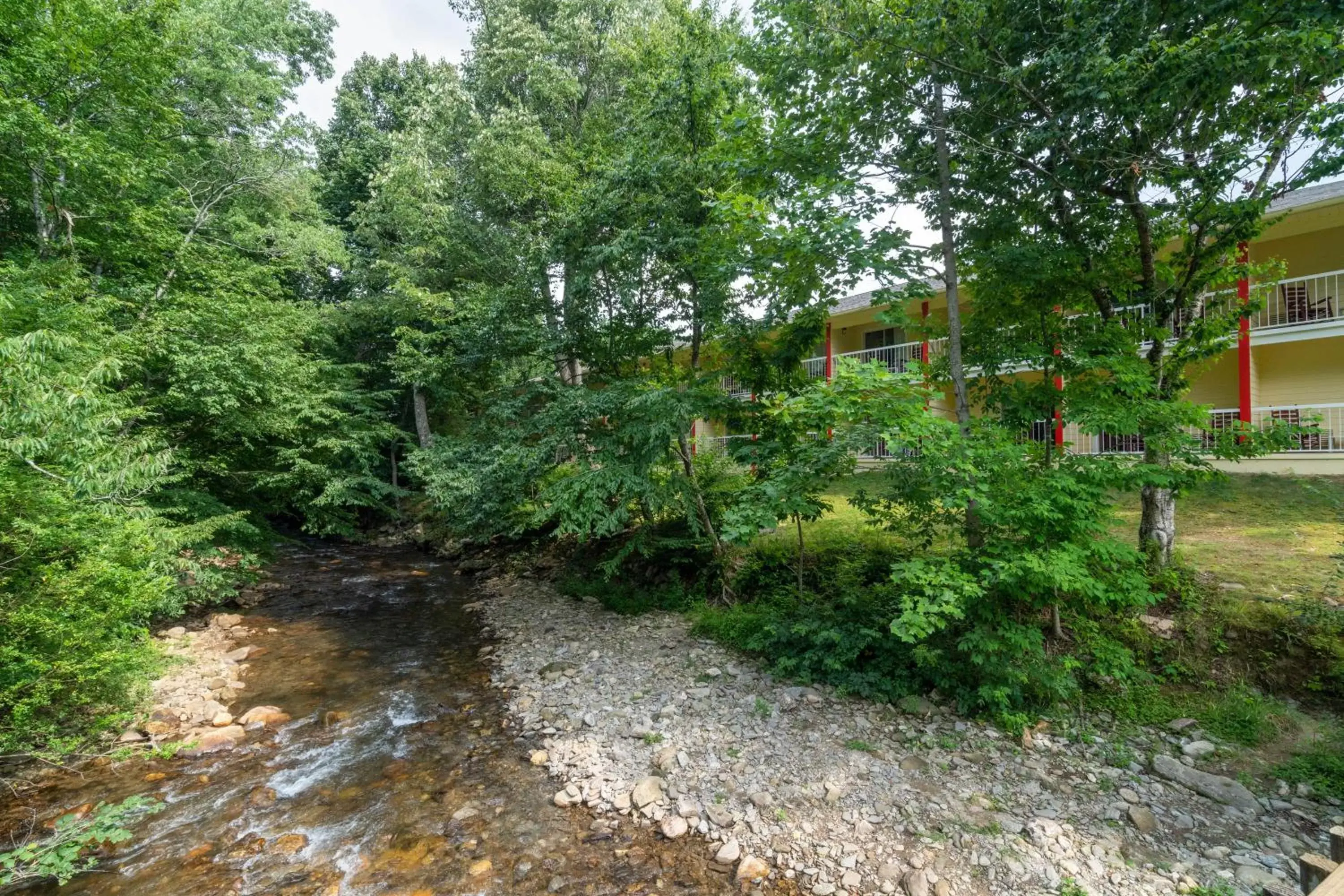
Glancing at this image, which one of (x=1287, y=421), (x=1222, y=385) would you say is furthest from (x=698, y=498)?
(x=1222, y=385)

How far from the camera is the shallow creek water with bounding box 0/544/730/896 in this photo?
3.52 metres

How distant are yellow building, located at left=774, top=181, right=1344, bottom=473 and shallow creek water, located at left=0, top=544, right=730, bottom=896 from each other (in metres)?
7.12

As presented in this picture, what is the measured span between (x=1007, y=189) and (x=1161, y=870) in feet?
17.8

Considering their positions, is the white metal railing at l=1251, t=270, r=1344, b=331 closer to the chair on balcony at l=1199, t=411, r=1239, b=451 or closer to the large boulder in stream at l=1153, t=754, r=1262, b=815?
the chair on balcony at l=1199, t=411, r=1239, b=451

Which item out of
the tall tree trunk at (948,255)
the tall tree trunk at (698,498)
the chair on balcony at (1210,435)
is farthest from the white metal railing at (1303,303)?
the tall tree trunk at (698,498)

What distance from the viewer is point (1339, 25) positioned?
134 inches

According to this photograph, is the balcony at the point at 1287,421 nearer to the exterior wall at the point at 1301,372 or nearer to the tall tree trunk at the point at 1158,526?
the exterior wall at the point at 1301,372

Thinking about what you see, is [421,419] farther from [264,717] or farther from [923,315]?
[923,315]

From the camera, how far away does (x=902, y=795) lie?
3.92 metres

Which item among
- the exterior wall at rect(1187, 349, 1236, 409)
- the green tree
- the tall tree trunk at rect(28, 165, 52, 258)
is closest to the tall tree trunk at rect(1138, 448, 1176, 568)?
the green tree

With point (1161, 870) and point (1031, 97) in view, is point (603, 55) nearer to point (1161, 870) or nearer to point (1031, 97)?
point (1031, 97)

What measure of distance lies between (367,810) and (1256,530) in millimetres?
9973

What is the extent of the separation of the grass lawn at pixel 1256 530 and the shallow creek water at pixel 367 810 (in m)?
4.17

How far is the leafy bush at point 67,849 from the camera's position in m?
3.23
